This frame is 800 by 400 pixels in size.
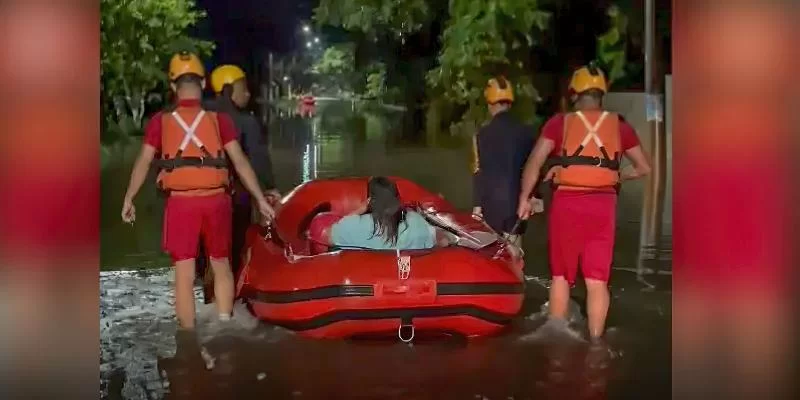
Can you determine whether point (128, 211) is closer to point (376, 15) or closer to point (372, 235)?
point (372, 235)

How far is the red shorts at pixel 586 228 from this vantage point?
5750mm

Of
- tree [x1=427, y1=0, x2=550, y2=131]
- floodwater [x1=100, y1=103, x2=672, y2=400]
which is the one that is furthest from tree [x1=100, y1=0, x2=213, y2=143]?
floodwater [x1=100, y1=103, x2=672, y2=400]

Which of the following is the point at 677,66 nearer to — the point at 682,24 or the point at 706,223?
the point at 682,24

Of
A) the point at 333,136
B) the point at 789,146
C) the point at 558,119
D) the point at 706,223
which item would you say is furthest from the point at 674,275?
the point at 333,136

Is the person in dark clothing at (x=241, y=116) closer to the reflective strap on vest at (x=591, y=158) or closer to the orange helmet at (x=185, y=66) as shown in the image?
the orange helmet at (x=185, y=66)

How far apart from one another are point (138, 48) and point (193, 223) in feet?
32.3

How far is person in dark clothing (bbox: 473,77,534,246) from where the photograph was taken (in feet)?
22.2

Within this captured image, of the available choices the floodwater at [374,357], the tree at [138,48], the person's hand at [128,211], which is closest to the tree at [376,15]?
the tree at [138,48]

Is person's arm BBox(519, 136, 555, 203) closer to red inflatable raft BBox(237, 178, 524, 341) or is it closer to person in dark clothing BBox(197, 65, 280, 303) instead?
red inflatable raft BBox(237, 178, 524, 341)

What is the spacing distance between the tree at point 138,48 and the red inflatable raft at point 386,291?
7653 mm

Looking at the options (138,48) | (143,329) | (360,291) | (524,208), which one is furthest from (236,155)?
(138,48)

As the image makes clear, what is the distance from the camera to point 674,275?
465 cm

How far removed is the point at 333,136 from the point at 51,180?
16732 millimetres

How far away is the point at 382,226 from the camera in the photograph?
5.87 meters
